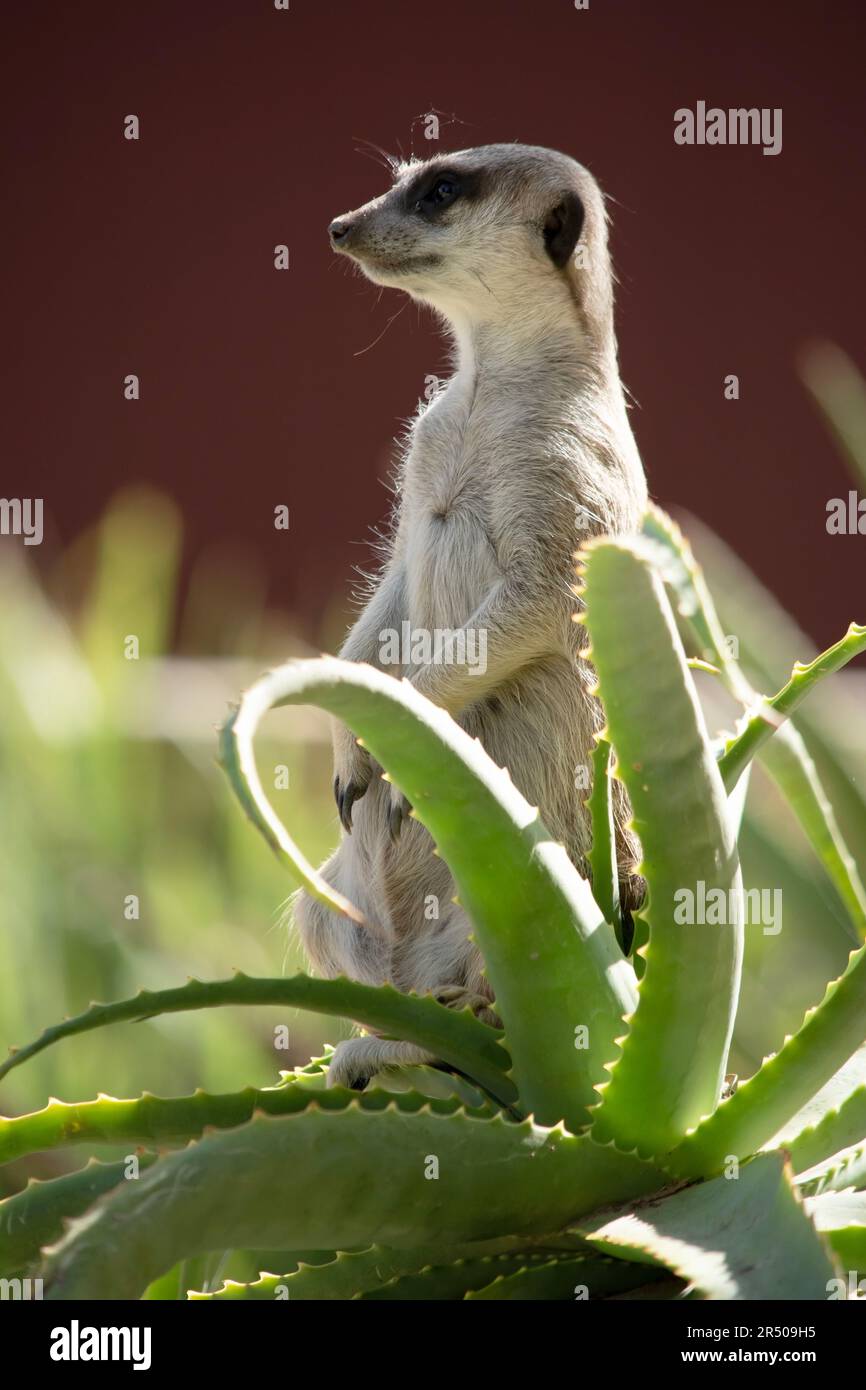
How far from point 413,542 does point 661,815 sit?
112 centimetres

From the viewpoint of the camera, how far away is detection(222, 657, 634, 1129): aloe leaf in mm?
1058

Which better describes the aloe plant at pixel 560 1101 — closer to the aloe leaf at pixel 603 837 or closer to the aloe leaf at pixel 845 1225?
the aloe leaf at pixel 845 1225

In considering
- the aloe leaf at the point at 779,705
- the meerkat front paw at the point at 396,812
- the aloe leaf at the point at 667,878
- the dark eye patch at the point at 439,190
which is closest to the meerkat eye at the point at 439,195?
the dark eye patch at the point at 439,190

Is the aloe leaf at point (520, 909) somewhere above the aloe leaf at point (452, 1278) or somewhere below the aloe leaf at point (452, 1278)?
above

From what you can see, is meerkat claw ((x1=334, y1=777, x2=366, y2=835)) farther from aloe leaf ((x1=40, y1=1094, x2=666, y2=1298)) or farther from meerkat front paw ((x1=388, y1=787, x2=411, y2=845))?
aloe leaf ((x1=40, y1=1094, x2=666, y2=1298))

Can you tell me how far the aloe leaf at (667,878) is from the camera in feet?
3.39

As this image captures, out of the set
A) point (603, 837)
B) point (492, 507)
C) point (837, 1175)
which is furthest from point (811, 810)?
point (492, 507)

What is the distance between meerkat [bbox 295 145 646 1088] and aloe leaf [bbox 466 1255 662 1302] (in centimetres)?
78

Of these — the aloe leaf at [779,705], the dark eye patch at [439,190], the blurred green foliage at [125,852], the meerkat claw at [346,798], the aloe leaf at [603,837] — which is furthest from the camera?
the blurred green foliage at [125,852]

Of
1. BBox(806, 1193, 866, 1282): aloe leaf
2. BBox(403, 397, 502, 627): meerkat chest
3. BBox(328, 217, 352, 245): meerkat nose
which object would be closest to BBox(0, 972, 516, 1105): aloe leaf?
BBox(806, 1193, 866, 1282): aloe leaf

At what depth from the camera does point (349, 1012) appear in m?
1.16

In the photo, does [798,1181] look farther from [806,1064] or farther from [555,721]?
[555,721]

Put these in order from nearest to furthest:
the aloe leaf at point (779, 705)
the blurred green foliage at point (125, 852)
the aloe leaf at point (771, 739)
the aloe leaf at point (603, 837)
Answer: the aloe leaf at point (771, 739) → the aloe leaf at point (779, 705) → the aloe leaf at point (603, 837) → the blurred green foliage at point (125, 852)

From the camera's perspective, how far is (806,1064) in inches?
44.6
